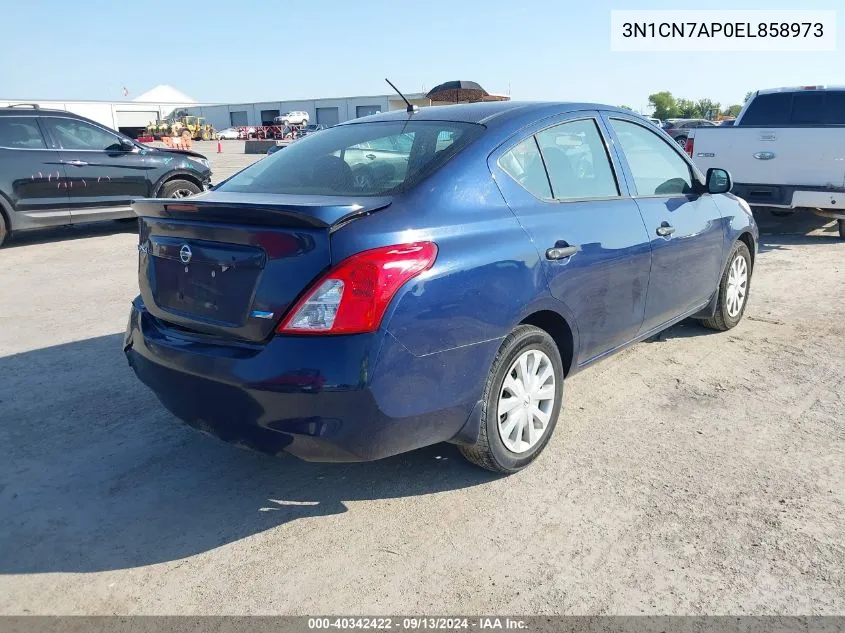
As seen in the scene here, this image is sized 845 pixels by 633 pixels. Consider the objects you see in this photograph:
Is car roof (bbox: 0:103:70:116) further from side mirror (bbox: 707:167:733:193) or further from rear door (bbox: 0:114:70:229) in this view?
side mirror (bbox: 707:167:733:193)

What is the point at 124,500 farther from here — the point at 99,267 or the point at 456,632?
the point at 99,267

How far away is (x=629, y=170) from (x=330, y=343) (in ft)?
7.69

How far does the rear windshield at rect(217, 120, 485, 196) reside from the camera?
2998 millimetres

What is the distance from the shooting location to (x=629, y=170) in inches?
155

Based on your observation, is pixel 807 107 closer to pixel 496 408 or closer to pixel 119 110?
pixel 496 408

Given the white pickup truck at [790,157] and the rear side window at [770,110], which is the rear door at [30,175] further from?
the rear side window at [770,110]

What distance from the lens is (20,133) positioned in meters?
8.94

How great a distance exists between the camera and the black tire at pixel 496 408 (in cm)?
294

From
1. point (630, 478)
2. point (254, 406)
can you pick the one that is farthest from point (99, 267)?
point (630, 478)

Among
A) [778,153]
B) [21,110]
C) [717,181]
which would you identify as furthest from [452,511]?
[21,110]

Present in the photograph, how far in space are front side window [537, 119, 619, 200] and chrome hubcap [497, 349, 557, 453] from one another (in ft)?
2.81

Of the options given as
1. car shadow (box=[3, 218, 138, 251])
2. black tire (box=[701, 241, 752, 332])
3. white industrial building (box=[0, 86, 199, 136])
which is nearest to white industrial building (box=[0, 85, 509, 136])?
white industrial building (box=[0, 86, 199, 136])

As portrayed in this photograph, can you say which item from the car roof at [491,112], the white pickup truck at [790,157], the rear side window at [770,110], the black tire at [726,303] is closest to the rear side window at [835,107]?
the white pickup truck at [790,157]

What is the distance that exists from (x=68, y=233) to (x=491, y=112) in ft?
29.5
